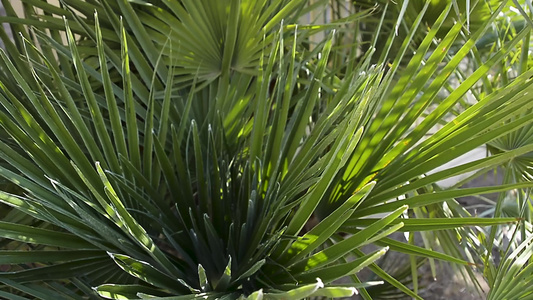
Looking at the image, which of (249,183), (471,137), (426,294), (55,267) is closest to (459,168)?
(471,137)

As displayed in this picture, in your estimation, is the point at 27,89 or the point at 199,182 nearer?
the point at 27,89

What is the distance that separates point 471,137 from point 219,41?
438mm

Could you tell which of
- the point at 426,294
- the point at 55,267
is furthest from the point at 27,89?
the point at 426,294

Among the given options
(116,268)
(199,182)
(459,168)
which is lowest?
(116,268)

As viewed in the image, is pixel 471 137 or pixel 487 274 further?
pixel 487 274

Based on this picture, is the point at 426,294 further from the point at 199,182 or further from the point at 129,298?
the point at 129,298

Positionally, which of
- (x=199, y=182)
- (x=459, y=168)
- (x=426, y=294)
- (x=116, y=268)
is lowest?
(x=426, y=294)

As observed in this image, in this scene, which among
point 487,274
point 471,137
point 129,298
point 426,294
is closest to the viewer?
point 129,298

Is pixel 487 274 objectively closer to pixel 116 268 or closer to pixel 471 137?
pixel 471 137

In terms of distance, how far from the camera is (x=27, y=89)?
61cm

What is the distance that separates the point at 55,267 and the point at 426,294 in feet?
4.93

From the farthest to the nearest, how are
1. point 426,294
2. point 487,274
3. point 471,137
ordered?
point 426,294
point 487,274
point 471,137

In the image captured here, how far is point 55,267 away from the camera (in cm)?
66

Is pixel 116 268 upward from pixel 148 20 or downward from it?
downward
